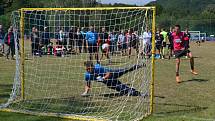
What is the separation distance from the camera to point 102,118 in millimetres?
9469

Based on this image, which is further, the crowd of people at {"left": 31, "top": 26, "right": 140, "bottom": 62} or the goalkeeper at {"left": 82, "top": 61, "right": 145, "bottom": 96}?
the crowd of people at {"left": 31, "top": 26, "right": 140, "bottom": 62}

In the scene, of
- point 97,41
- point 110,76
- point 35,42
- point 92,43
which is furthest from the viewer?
point 92,43

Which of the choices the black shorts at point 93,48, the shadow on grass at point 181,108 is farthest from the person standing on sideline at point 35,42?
the shadow on grass at point 181,108

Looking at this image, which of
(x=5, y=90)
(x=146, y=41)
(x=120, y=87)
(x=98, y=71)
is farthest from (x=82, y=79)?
(x=146, y=41)

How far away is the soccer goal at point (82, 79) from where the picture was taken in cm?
1018

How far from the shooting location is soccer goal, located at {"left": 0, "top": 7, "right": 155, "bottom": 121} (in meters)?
10.2

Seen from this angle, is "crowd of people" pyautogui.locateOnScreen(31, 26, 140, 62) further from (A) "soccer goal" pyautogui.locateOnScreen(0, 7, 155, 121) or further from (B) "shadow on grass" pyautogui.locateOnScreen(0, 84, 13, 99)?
(B) "shadow on grass" pyautogui.locateOnScreen(0, 84, 13, 99)

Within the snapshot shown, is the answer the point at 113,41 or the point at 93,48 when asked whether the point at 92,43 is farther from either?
the point at 113,41

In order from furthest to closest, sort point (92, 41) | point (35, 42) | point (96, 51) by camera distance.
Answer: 1. point (92, 41)
2. point (96, 51)
3. point (35, 42)

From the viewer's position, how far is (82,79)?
1509 cm

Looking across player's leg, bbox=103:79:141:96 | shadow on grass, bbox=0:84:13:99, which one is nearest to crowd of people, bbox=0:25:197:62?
player's leg, bbox=103:79:141:96

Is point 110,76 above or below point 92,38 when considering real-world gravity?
below

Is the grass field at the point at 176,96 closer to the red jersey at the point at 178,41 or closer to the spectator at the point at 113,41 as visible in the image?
the red jersey at the point at 178,41

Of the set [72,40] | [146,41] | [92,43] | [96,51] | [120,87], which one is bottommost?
[120,87]
